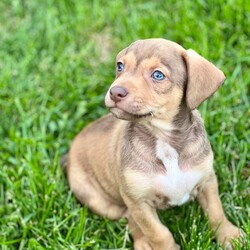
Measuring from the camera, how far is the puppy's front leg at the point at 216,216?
5.36 m

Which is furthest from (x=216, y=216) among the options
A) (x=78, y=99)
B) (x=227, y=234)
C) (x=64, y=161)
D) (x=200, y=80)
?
(x=78, y=99)

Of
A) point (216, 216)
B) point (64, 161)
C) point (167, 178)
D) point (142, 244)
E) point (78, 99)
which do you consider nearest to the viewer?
point (167, 178)

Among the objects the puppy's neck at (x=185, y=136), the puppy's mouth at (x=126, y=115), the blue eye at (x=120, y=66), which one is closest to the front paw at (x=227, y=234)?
the puppy's neck at (x=185, y=136)

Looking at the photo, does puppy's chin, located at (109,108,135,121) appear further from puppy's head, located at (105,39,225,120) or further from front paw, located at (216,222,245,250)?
front paw, located at (216,222,245,250)

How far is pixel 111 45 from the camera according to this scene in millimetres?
7840

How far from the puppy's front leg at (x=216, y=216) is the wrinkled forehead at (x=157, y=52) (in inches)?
45.7

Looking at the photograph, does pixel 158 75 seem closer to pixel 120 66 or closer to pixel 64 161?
pixel 120 66

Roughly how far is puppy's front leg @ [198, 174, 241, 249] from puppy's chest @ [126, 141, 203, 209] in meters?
0.27

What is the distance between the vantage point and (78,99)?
23.5 feet

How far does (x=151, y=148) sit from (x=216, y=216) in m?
0.86

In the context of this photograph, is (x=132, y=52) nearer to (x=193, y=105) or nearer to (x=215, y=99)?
(x=193, y=105)

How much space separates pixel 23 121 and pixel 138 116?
8.55 feet

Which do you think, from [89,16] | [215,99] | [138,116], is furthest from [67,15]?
[138,116]

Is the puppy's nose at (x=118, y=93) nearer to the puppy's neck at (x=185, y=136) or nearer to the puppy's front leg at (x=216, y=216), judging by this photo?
the puppy's neck at (x=185, y=136)
